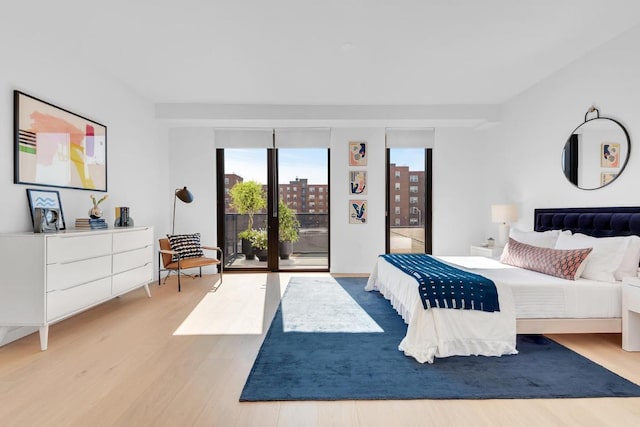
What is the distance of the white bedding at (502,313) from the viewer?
2598 millimetres

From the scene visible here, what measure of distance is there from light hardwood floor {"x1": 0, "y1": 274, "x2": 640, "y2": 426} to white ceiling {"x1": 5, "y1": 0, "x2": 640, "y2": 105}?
110 inches

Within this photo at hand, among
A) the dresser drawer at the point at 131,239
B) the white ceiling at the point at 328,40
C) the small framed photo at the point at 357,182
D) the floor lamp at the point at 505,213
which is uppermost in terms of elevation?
the white ceiling at the point at 328,40

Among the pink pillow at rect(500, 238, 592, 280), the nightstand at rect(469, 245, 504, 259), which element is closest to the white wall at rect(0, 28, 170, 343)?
the pink pillow at rect(500, 238, 592, 280)

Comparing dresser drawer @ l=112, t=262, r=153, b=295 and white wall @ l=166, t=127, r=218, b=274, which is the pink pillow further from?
white wall @ l=166, t=127, r=218, b=274

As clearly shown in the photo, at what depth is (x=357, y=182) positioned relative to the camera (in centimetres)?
593

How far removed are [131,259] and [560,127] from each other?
5272 mm

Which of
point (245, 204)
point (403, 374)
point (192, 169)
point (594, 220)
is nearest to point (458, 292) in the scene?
point (403, 374)

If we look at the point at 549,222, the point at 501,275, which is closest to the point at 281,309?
the point at 501,275

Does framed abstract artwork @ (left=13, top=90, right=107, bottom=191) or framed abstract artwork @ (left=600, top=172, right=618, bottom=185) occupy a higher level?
framed abstract artwork @ (left=13, top=90, right=107, bottom=191)

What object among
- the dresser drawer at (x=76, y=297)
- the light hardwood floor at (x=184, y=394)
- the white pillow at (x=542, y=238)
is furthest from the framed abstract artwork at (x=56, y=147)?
the white pillow at (x=542, y=238)

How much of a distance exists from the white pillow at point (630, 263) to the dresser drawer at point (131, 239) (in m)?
4.75

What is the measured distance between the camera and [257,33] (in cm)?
322

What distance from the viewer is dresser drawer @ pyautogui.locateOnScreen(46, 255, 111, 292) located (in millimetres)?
2786

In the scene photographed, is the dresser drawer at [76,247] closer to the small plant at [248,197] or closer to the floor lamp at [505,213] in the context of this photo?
the small plant at [248,197]
